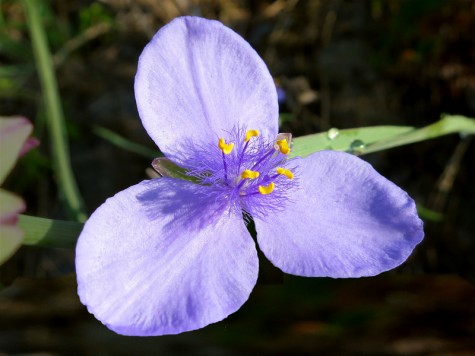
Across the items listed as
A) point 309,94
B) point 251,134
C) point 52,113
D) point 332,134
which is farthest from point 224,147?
point 309,94

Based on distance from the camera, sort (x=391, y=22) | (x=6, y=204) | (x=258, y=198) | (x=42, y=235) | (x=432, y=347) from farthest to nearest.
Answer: (x=391, y=22) → (x=432, y=347) → (x=258, y=198) → (x=42, y=235) → (x=6, y=204)

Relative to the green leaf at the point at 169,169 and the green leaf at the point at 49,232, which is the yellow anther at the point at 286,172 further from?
the green leaf at the point at 49,232

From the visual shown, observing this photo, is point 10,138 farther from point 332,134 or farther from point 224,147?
point 332,134

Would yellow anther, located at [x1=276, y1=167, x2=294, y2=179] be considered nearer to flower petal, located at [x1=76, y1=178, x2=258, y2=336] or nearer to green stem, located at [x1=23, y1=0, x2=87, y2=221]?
flower petal, located at [x1=76, y1=178, x2=258, y2=336]

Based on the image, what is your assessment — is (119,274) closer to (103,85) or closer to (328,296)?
(328,296)

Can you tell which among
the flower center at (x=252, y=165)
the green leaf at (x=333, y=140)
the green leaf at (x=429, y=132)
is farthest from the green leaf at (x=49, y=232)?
the green leaf at (x=429, y=132)

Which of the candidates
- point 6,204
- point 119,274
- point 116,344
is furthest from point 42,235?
point 116,344
